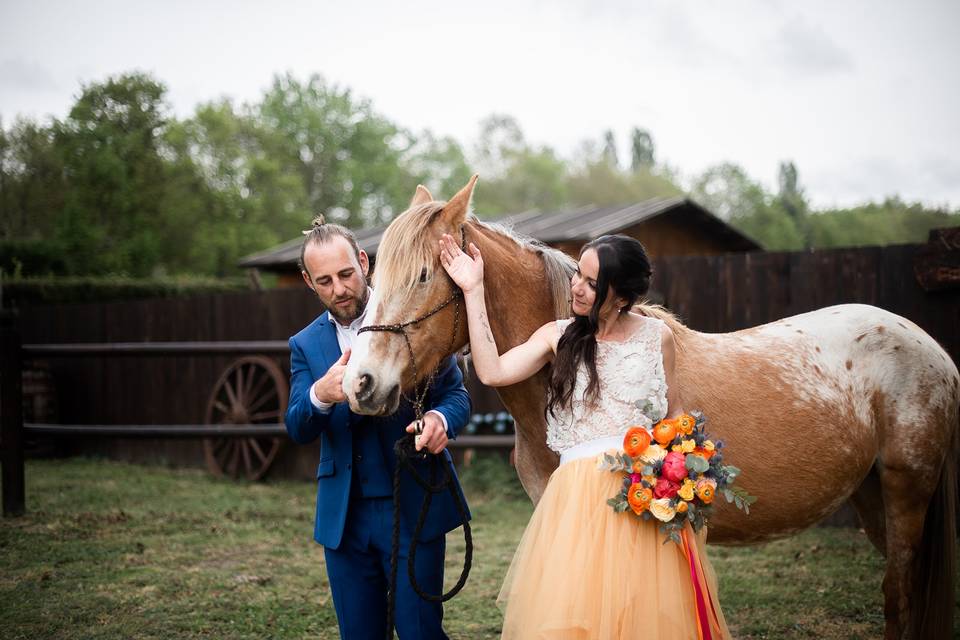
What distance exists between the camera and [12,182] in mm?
26828

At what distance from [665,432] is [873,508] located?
2.15m

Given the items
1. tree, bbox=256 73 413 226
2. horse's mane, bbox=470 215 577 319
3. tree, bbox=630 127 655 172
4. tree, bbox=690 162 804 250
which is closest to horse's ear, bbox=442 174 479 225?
horse's mane, bbox=470 215 577 319

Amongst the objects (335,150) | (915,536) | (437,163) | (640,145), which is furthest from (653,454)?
(640,145)

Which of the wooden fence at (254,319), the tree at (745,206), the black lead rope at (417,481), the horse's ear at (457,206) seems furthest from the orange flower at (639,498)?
the tree at (745,206)

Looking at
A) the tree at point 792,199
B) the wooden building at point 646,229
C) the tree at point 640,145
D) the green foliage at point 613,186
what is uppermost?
the tree at point 640,145

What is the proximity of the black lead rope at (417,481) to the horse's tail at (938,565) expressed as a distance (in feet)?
7.92

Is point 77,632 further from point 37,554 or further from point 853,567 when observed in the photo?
point 853,567

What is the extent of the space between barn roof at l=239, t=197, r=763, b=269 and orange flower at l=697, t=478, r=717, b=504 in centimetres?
987

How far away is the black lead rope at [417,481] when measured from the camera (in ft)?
7.52

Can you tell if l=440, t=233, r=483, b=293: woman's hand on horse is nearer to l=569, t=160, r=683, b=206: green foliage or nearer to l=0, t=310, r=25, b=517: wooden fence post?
l=0, t=310, r=25, b=517: wooden fence post

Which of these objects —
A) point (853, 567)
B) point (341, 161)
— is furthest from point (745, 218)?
point (853, 567)

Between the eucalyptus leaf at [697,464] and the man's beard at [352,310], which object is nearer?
the eucalyptus leaf at [697,464]

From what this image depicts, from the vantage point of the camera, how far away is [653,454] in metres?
2.18

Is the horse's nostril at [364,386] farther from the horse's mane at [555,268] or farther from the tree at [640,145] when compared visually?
the tree at [640,145]
